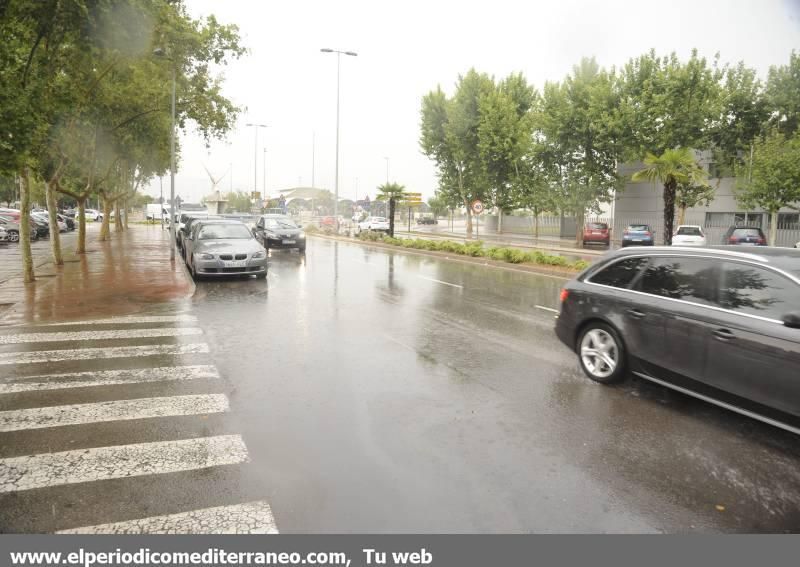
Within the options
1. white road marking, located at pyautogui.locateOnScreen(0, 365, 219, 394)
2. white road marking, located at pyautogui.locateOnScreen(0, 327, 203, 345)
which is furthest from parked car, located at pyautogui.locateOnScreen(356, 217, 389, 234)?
white road marking, located at pyautogui.locateOnScreen(0, 365, 219, 394)

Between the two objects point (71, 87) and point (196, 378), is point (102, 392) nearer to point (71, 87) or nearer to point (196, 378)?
point (196, 378)

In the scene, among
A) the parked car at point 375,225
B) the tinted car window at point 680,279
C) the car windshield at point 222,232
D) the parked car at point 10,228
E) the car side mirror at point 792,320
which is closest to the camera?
the car side mirror at point 792,320

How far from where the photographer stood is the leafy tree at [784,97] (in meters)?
30.9

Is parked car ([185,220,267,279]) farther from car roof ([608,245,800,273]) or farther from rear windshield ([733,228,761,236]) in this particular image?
rear windshield ([733,228,761,236])

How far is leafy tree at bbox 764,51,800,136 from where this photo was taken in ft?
101

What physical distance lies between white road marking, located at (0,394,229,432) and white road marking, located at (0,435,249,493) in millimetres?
684

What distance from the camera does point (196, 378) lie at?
636cm

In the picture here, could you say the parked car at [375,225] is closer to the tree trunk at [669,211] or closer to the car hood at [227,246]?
the tree trunk at [669,211]

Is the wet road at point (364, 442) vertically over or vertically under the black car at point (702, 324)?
under

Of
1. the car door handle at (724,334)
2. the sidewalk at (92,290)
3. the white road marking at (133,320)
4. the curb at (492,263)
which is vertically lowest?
the white road marking at (133,320)

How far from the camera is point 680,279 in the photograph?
539 centimetres

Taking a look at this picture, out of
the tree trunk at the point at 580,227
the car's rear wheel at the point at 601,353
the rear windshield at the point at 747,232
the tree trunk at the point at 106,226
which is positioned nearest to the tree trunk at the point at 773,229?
the rear windshield at the point at 747,232

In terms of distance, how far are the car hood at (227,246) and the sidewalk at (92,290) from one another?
95 centimetres

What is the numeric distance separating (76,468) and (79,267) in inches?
631
